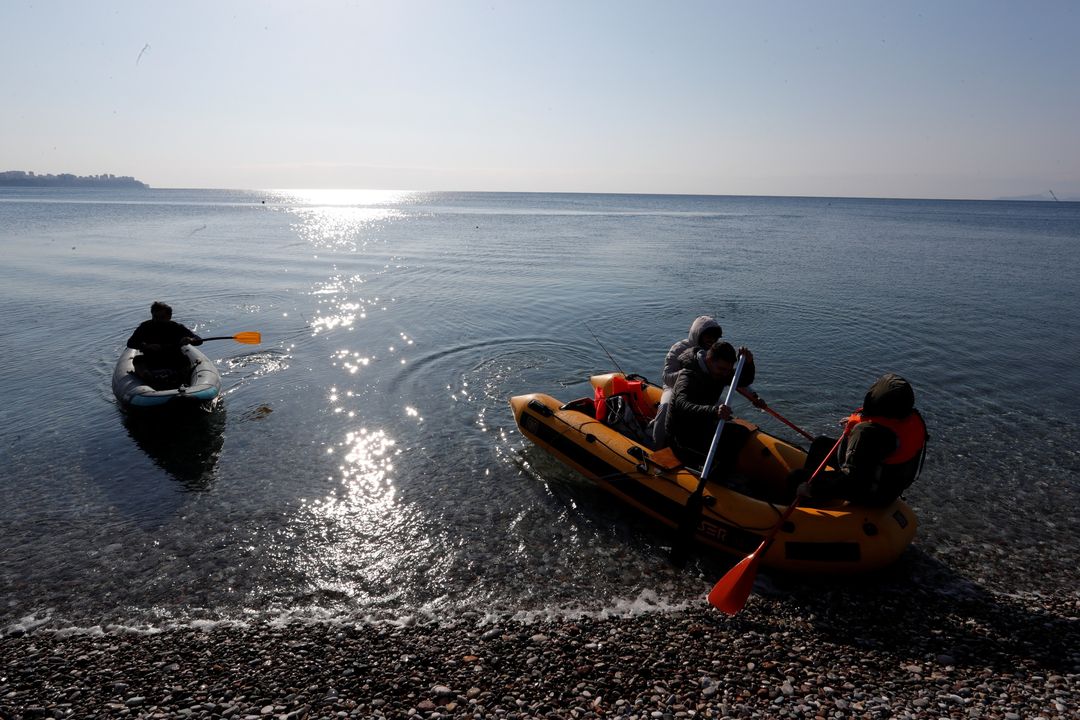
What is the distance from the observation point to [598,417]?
345 inches

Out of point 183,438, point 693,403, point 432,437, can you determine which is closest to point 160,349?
point 183,438

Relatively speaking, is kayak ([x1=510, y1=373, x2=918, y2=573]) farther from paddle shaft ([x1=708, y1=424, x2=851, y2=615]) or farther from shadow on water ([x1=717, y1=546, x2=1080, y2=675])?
paddle shaft ([x1=708, y1=424, x2=851, y2=615])

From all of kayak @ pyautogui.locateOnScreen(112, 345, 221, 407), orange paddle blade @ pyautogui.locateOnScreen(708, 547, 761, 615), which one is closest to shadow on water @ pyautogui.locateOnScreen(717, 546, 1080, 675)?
orange paddle blade @ pyautogui.locateOnScreen(708, 547, 761, 615)

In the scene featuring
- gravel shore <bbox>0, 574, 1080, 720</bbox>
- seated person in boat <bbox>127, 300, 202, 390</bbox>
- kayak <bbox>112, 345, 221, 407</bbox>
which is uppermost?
seated person in boat <bbox>127, 300, 202, 390</bbox>

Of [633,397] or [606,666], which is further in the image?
Result: [633,397]

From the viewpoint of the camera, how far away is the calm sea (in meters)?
6.28

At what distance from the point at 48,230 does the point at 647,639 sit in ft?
167

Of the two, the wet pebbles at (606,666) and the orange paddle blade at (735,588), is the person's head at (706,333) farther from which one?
the wet pebbles at (606,666)

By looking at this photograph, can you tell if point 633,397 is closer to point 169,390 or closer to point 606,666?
point 606,666

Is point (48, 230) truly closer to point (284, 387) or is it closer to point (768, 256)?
point (284, 387)

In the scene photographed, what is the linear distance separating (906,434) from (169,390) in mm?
10650

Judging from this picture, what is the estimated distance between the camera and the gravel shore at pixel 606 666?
450 centimetres

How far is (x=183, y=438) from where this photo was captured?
31.4 feet

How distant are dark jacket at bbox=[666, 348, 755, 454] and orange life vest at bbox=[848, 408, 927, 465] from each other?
1712 mm
